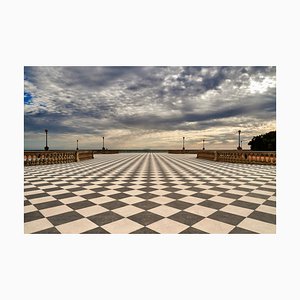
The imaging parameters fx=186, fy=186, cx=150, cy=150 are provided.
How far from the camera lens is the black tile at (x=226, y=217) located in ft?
8.62

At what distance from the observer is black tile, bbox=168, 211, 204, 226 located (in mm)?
2596

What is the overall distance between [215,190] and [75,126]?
22899 millimetres

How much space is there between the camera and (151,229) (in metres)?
2.39

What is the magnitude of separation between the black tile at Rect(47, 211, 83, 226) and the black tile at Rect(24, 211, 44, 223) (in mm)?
195

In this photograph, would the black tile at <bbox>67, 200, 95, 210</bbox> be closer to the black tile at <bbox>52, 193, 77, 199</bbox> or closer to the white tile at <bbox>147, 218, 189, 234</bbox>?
the black tile at <bbox>52, 193, 77, 199</bbox>

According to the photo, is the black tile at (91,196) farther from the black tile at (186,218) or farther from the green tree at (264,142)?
the green tree at (264,142)

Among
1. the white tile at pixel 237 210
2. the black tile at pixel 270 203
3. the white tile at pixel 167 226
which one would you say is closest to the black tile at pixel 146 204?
the white tile at pixel 167 226

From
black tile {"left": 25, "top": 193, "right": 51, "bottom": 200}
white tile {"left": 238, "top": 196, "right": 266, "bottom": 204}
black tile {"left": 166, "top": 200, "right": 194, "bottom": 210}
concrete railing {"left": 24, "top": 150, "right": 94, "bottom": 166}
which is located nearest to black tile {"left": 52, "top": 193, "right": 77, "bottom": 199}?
black tile {"left": 25, "top": 193, "right": 51, "bottom": 200}

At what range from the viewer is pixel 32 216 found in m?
2.84

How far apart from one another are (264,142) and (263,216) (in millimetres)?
27385

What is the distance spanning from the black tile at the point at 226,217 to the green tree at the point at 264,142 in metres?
25.9

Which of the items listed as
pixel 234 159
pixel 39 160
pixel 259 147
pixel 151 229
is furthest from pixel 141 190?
pixel 259 147

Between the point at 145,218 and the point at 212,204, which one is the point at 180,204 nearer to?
the point at 212,204

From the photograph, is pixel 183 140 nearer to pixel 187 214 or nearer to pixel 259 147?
pixel 259 147
